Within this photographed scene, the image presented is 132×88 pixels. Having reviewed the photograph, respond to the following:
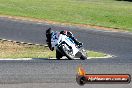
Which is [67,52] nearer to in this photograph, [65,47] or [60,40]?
[65,47]

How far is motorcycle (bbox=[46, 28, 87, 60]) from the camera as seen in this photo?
15.4 metres

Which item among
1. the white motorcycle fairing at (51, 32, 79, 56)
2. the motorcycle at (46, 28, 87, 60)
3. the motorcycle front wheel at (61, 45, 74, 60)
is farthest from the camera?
the white motorcycle fairing at (51, 32, 79, 56)

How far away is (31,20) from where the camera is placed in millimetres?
34031

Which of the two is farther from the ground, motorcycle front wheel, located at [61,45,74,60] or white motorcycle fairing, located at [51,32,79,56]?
white motorcycle fairing, located at [51,32,79,56]

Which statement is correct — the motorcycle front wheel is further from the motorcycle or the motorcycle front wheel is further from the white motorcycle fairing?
the white motorcycle fairing

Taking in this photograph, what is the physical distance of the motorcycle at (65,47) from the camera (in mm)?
15375

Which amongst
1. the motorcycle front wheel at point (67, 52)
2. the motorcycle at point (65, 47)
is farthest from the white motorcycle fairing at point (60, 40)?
the motorcycle front wheel at point (67, 52)

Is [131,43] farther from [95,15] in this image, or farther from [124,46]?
[95,15]

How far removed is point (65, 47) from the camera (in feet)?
51.1

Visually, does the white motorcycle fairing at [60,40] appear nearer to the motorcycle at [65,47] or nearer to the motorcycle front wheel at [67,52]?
the motorcycle at [65,47]

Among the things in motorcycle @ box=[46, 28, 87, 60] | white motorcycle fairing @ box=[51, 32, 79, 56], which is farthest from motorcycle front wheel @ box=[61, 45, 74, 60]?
white motorcycle fairing @ box=[51, 32, 79, 56]

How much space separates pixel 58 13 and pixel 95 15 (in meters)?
3.17

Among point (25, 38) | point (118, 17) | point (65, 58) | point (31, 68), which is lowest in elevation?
point (118, 17)

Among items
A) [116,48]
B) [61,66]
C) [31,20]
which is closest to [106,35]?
[116,48]
